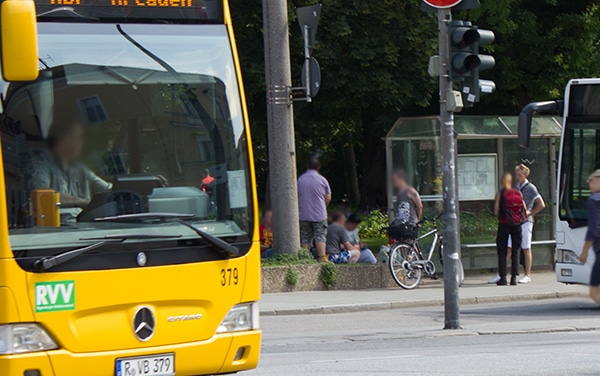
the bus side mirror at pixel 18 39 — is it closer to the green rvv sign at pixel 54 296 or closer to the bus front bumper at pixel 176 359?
the green rvv sign at pixel 54 296

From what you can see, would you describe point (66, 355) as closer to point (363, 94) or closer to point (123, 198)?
point (123, 198)

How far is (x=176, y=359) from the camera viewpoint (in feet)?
23.5

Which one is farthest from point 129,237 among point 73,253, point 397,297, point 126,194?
point 397,297

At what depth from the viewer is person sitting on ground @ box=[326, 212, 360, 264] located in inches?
765

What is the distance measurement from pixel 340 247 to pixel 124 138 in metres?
12.6

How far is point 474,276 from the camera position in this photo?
Answer: 2106cm

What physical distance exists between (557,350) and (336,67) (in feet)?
52.5

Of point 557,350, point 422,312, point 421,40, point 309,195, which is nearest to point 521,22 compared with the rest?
point 421,40

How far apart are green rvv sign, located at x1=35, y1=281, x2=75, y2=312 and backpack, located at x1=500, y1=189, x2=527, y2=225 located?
1321 cm

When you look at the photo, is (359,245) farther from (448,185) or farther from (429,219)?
(448,185)

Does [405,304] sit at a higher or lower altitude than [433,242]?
lower

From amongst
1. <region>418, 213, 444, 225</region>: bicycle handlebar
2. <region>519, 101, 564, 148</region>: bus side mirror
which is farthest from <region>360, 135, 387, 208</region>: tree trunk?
<region>519, 101, 564, 148</region>: bus side mirror

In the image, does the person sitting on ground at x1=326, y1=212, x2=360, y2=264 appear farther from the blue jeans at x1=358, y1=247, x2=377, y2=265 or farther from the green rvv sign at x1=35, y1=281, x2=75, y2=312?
the green rvv sign at x1=35, y1=281, x2=75, y2=312

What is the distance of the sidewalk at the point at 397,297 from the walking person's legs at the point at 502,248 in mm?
245
